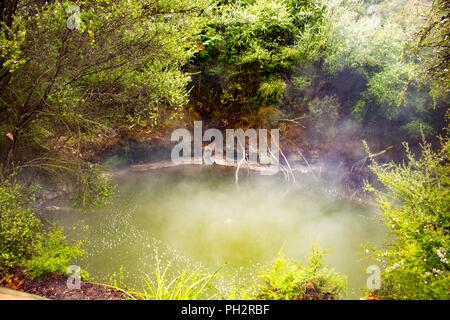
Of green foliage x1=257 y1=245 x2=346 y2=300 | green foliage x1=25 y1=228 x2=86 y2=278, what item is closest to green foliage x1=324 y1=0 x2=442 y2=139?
green foliage x1=257 y1=245 x2=346 y2=300

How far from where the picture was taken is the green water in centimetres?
647

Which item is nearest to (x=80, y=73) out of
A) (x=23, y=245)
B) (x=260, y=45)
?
(x=23, y=245)

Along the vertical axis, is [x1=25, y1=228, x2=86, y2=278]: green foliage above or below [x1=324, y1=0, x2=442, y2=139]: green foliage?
below

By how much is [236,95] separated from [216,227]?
5919 millimetres

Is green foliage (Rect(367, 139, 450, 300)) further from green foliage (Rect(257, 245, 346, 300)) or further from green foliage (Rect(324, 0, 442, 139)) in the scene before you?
green foliage (Rect(324, 0, 442, 139))

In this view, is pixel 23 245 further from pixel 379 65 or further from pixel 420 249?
pixel 379 65

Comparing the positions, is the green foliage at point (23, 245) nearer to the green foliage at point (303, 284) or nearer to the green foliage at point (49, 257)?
the green foliage at point (49, 257)

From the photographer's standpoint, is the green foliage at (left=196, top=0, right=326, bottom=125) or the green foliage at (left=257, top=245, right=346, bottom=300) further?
the green foliage at (left=196, top=0, right=326, bottom=125)

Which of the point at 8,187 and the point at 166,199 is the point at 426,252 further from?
the point at 166,199

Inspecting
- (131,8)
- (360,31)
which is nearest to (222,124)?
(360,31)

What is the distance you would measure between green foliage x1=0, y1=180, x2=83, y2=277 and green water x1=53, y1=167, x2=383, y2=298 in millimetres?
710

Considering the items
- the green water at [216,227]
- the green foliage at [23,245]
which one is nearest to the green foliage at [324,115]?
the green water at [216,227]

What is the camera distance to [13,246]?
182 inches

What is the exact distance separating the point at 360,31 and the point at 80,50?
868 cm
